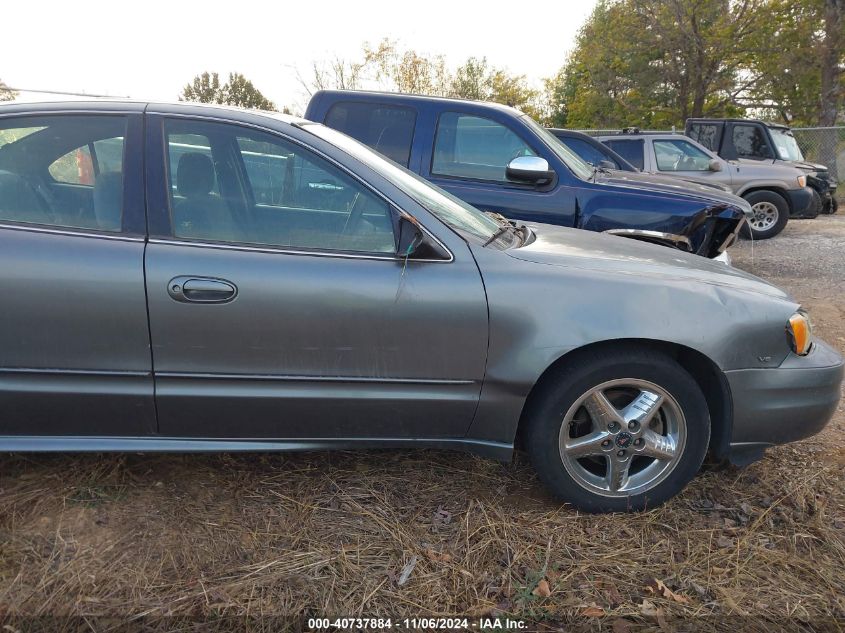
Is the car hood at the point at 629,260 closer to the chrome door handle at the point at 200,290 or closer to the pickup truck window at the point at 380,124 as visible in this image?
the chrome door handle at the point at 200,290

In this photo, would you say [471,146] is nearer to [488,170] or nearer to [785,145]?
[488,170]

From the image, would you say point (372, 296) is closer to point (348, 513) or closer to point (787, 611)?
point (348, 513)

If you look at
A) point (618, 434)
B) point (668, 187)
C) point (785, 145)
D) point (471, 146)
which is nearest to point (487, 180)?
point (471, 146)

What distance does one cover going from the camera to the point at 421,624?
2.11m

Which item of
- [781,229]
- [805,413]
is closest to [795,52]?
[781,229]

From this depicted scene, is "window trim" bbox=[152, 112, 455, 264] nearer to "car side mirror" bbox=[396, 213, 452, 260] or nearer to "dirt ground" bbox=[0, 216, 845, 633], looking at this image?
"car side mirror" bbox=[396, 213, 452, 260]

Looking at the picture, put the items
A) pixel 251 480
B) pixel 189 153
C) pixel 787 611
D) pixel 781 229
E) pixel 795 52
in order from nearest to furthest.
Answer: pixel 787 611, pixel 189 153, pixel 251 480, pixel 781 229, pixel 795 52

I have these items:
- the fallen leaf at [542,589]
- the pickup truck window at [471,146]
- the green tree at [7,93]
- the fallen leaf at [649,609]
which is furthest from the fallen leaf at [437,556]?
the green tree at [7,93]

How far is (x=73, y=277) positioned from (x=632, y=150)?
939cm

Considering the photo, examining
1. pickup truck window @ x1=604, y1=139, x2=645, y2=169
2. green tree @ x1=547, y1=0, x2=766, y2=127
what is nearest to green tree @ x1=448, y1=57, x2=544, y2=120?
green tree @ x1=547, y1=0, x2=766, y2=127

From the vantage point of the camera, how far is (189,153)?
8.37ft

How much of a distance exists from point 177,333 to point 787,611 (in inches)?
93.6

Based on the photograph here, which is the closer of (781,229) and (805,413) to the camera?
(805,413)

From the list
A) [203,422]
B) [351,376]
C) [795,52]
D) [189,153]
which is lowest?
[203,422]
